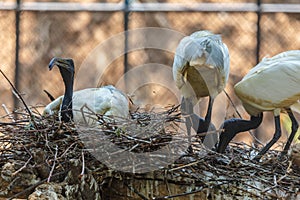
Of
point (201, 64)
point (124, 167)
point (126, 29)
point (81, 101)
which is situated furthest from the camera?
Result: point (126, 29)

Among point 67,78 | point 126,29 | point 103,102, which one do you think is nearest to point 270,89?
point 103,102

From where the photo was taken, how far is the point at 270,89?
2.69 meters

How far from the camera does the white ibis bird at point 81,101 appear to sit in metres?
2.57

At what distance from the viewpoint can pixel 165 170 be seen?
7.55 feet

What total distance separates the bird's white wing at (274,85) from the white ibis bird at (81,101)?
0.48 metres

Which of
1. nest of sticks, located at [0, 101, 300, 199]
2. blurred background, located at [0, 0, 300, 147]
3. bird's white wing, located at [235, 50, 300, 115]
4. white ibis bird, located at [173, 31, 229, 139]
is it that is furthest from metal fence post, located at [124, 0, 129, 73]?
nest of sticks, located at [0, 101, 300, 199]

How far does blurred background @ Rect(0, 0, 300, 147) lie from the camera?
485 centimetres

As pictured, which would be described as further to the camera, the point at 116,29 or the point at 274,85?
the point at 116,29

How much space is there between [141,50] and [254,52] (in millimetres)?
790

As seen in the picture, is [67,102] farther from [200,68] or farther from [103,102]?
[200,68]

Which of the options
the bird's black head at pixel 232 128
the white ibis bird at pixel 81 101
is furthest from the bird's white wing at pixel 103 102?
the bird's black head at pixel 232 128

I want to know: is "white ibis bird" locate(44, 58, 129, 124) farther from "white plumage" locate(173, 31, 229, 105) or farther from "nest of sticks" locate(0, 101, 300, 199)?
"white plumage" locate(173, 31, 229, 105)

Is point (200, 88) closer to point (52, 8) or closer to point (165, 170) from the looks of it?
point (165, 170)

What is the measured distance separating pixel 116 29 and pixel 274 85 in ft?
7.87
